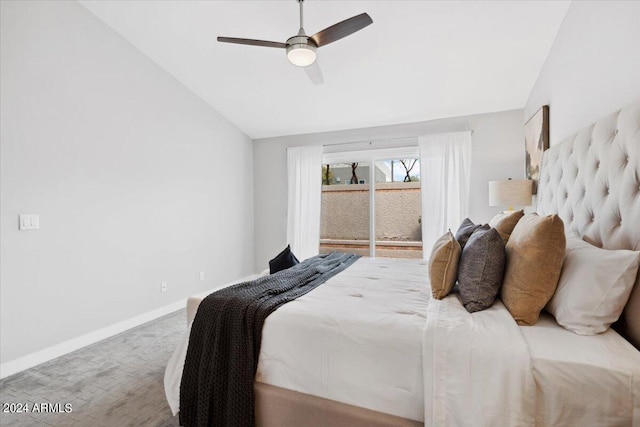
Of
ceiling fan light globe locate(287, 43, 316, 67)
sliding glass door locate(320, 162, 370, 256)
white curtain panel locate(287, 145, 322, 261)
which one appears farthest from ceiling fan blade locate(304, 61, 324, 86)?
sliding glass door locate(320, 162, 370, 256)

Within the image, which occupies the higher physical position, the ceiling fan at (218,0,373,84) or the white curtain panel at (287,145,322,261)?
the ceiling fan at (218,0,373,84)

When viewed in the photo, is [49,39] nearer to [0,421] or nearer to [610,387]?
[0,421]

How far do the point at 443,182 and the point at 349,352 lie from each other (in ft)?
10.5

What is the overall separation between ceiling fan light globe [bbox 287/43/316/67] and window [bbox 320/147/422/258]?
7.90ft

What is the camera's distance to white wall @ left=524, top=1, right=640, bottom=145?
4.85 feet

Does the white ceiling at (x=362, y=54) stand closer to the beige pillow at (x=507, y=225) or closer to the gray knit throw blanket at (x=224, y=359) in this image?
the beige pillow at (x=507, y=225)

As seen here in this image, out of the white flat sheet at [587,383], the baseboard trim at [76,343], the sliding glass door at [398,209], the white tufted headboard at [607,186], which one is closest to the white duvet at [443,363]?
the white flat sheet at [587,383]

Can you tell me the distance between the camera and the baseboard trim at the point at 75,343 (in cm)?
224

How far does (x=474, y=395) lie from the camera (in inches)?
41.0

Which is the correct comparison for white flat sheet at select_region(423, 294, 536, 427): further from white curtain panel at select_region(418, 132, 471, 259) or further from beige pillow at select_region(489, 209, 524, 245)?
white curtain panel at select_region(418, 132, 471, 259)

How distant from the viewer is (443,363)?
1084 mm

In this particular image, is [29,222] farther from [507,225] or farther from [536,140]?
[536,140]

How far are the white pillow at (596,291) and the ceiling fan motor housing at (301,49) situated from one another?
6.38 feet

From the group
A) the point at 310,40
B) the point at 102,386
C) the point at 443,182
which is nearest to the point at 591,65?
the point at 310,40
